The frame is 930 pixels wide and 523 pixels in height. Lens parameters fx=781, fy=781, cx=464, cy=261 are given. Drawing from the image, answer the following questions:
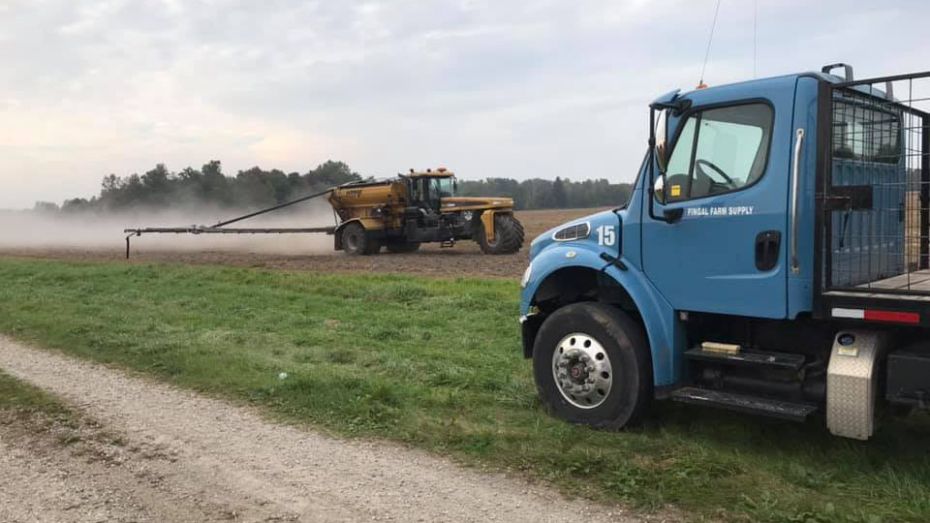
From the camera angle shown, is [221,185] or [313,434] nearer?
[313,434]

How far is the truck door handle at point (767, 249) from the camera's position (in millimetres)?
4996

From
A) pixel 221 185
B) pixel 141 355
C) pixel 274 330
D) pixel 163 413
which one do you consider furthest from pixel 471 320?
pixel 221 185

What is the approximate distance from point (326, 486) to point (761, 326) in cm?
314

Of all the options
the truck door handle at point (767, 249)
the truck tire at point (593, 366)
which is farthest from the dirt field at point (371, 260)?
the truck door handle at point (767, 249)

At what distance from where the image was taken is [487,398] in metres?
6.91

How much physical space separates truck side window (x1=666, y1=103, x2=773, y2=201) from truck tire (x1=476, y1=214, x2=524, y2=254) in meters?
21.7

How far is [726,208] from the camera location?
5250mm

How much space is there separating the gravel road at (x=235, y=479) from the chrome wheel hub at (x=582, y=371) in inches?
48.8

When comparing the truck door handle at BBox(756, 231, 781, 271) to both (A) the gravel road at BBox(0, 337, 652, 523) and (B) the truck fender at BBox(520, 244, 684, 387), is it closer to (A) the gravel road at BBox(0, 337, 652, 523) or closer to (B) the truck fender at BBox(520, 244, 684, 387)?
(B) the truck fender at BBox(520, 244, 684, 387)

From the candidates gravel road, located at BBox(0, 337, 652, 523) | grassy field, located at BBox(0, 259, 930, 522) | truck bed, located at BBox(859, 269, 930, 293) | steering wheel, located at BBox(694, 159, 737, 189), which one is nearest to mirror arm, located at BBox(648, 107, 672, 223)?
steering wheel, located at BBox(694, 159, 737, 189)

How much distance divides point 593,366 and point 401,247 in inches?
993

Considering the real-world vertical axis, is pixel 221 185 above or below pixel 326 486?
above

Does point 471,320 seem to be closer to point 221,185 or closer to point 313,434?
point 313,434

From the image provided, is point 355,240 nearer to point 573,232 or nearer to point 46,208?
point 573,232
